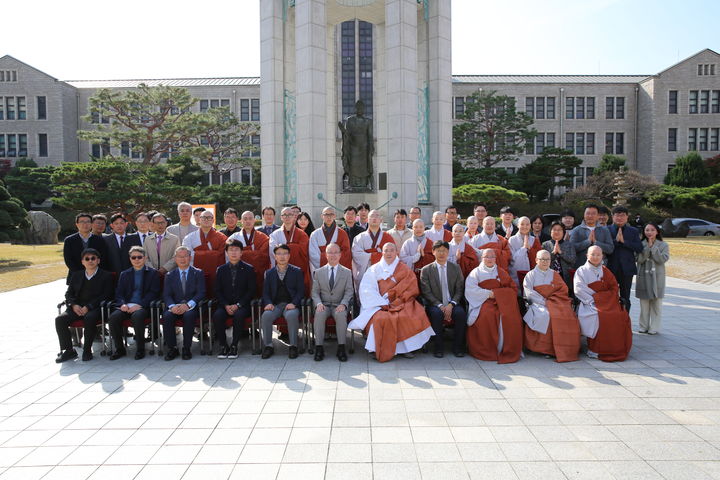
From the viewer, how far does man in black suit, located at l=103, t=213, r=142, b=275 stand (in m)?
7.65

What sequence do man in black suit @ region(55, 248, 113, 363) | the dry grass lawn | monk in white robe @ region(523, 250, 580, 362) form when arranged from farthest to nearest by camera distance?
A: the dry grass lawn
man in black suit @ region(55, 248, 113, 363)
monk in white robe @ region(523, 250, 580, 362)

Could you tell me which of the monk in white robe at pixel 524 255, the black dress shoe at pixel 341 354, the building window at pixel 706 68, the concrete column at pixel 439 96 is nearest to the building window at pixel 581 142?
the building window at pixel 706 68

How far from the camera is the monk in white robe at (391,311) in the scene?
656 cm

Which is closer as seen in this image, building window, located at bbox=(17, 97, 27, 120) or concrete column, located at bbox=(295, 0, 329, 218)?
concrete column, located at bbox=(295, 0, 329, 218)

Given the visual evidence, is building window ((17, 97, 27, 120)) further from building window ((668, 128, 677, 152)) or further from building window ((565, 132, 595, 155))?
building window ((668, 128, 677, 152))

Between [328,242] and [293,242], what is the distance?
575mm

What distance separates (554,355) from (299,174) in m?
8.71

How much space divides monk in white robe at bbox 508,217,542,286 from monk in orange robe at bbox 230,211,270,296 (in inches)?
156

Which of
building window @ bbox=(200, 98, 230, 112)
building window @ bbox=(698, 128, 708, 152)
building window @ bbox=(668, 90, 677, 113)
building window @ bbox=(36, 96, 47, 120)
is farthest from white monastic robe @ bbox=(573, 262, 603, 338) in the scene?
building window @ bbox=(36, 96, 47, 120)

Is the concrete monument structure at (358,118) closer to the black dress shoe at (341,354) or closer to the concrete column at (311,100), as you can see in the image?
the concrete column at (311,100)

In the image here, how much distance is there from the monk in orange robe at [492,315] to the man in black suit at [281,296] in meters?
2.44

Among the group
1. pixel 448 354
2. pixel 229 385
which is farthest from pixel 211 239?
pixel 448 354

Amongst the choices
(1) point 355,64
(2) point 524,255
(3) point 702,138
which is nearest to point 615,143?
(3) point 702,138

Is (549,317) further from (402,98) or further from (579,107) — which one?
(579,107)
